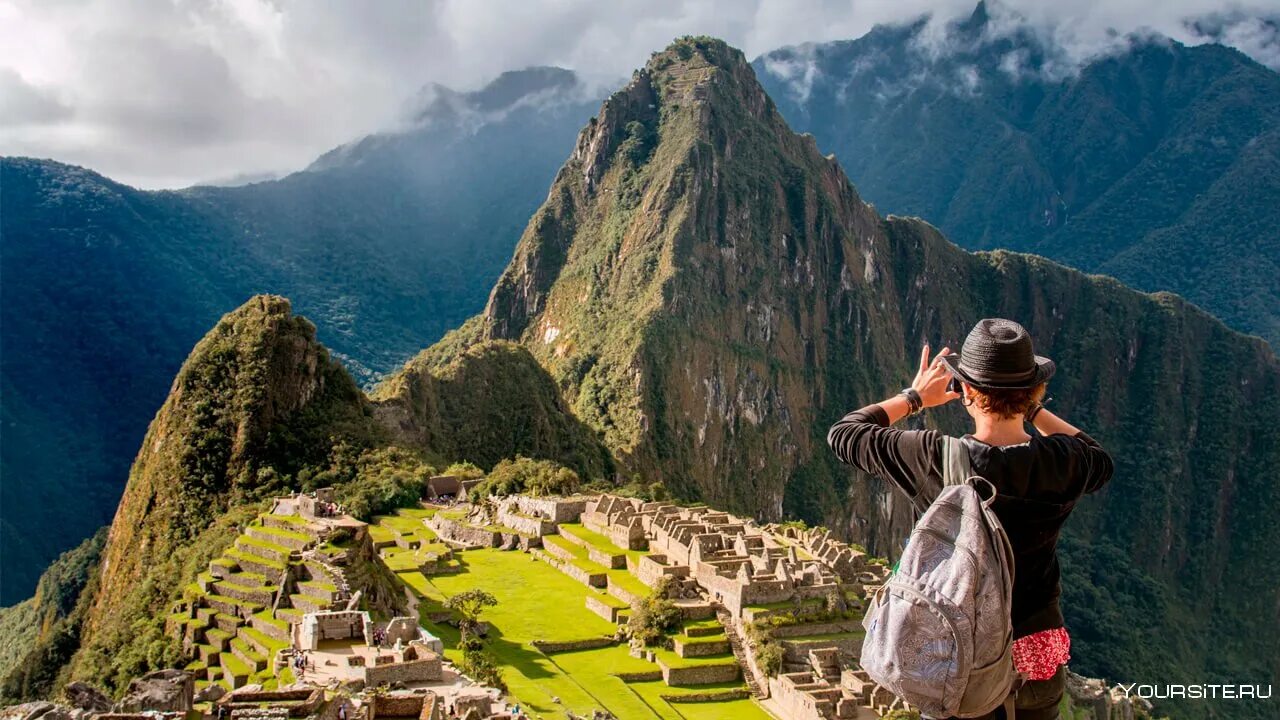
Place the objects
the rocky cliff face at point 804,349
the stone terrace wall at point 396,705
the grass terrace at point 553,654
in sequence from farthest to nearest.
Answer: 1. the rocky cliff face at point 804,349
2. the grass terrace at point 553,654
3. the stone terrace wall at point 396,705

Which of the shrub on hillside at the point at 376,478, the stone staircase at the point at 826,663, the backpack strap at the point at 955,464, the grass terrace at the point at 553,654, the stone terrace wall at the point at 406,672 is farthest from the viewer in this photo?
the shrub on hillside at the point at 376,478

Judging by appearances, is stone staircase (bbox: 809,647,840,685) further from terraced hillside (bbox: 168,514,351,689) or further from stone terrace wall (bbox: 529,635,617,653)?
terraced hillside (bbox: 168,514,351,689)

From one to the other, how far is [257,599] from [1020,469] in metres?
29.6

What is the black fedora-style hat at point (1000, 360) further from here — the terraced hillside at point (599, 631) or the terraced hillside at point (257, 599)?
the terraced hillside at point (599, 631)

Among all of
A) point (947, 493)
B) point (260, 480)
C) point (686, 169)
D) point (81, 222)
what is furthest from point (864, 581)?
point (81, 222)

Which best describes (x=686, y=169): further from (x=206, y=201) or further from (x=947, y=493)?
(x=947, y=493)

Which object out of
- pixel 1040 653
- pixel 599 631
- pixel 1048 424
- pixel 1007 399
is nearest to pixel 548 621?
pixel 599 631

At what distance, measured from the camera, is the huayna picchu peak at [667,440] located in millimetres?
35625

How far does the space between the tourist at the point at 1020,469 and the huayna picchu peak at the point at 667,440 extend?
16.4 metres

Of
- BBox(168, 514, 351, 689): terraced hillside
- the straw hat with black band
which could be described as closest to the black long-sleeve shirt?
the straw hat with black band

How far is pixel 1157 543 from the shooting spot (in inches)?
5797

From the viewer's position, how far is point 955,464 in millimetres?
6090

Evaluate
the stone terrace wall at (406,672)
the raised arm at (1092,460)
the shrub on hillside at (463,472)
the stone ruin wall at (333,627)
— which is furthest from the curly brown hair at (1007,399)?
the shrub on hillside at (463,472)

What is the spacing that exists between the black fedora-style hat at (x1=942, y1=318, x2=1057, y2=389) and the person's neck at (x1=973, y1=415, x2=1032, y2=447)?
0.21m
